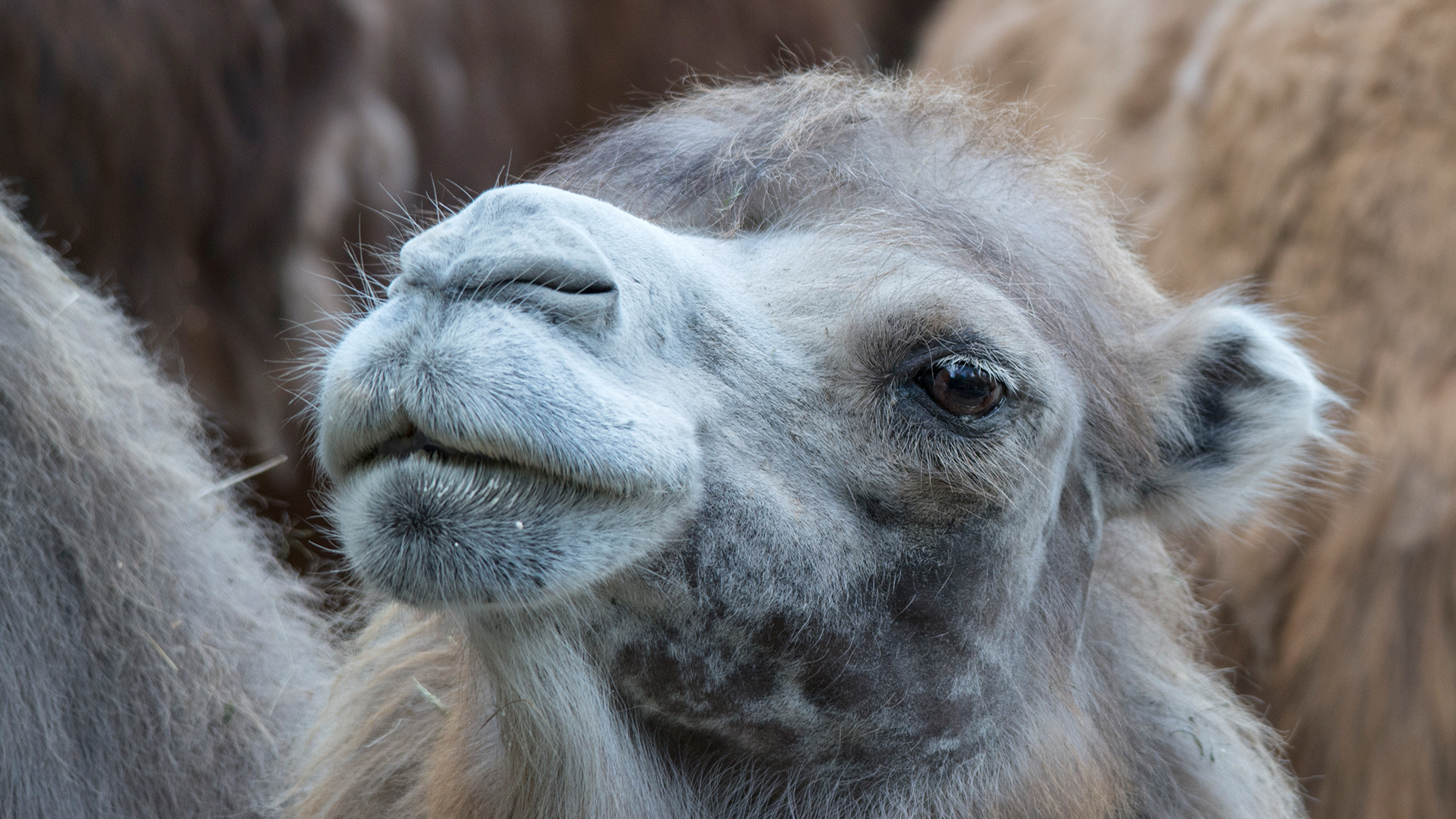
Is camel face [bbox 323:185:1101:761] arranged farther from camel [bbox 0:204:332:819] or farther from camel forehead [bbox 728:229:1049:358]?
camel [bbox 0:204:332:819]

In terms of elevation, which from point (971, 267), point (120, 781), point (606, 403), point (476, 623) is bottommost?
point (120, 781)

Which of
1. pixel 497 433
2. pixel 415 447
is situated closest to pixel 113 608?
pixel 415 447

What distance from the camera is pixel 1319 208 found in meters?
4.43

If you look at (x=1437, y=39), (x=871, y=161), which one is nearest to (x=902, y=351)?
(x=871, y=161)

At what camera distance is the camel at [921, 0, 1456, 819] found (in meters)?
4.03

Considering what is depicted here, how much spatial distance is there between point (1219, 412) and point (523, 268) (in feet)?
5.19

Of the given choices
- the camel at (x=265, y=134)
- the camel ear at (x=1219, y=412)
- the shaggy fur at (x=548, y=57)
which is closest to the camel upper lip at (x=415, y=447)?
the camel ear at (x=1219, y=412)

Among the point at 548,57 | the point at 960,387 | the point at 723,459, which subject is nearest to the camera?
the point at 723,459

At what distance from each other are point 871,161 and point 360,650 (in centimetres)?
144

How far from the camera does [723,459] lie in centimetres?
207

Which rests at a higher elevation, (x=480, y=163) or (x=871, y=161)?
(x=871, y=161)

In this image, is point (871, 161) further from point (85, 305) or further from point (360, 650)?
point (85, 305)

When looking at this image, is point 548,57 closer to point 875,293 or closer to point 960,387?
point 875,293

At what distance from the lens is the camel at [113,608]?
2508 millimetres
